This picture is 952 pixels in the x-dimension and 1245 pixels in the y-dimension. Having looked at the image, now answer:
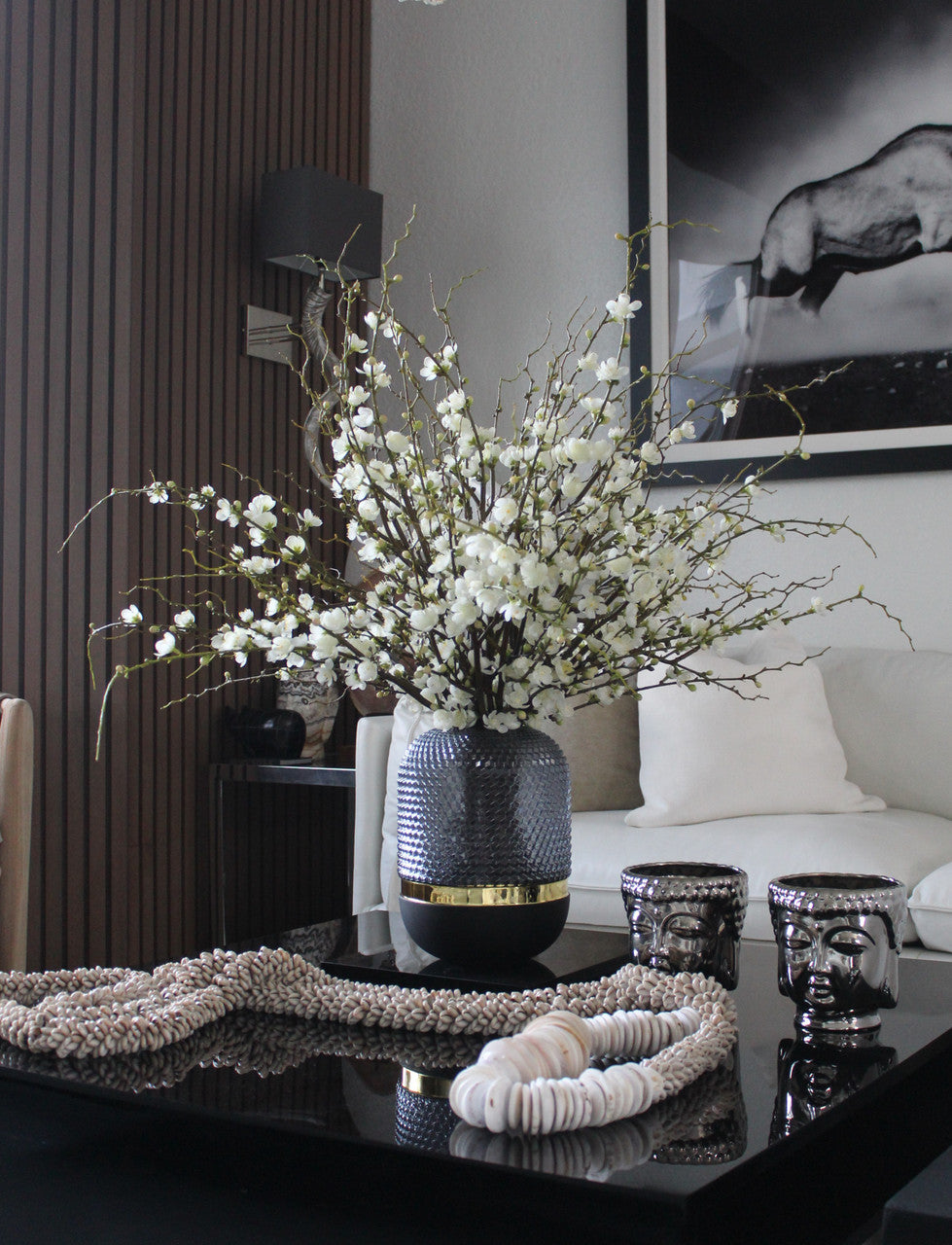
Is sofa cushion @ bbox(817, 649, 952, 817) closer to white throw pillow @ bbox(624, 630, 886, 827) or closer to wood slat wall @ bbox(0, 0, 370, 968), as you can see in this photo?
white throw pillow @ bbox(624, 630, 886, 827)

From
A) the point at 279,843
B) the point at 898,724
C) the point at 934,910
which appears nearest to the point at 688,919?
the point at 934,910

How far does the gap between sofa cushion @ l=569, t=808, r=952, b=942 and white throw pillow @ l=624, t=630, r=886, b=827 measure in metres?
0.05

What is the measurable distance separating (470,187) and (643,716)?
211 centimetres

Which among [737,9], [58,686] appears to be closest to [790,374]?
[737,9]

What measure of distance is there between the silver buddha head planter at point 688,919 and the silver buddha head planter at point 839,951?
0.08 m

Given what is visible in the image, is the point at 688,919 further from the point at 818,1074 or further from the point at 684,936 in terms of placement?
the point at 818,1074

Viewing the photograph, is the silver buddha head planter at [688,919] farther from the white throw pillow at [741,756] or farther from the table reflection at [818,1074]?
the white throw pillow at [741,756]

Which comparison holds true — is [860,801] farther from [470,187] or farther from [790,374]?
[470,187]

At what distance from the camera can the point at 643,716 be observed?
2.95 meters

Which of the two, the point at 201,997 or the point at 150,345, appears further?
the point at 150,345

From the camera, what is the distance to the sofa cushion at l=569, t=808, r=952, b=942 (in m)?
2.40

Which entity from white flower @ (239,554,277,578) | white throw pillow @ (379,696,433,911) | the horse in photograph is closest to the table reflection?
white flower @ (239,554,277,578)

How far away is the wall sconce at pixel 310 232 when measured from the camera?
3734 millimetres

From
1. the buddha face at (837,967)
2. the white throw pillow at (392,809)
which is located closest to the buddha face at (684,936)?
the buddha face at (837,967)
